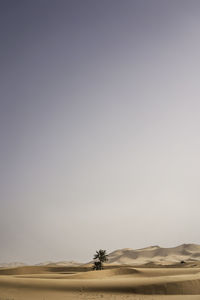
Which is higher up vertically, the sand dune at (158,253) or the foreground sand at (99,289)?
the sand dune at (158,253)

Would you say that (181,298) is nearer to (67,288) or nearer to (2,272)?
(67,288)

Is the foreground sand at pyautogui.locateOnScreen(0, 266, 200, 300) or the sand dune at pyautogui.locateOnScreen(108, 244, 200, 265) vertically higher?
the sand dune at pyautogui.locateOnScreen(108, 244, 200, 265)

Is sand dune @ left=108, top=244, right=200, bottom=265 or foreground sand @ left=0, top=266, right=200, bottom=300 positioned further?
sand dune @ left=108, top=244, right=200, bottom=265

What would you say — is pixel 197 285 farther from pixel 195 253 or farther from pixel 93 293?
pixel 195 253

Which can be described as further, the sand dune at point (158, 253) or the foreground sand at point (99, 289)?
the sand dune at point (158, 253)

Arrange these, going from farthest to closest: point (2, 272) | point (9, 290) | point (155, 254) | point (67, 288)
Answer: point (155, 254), point (2, 272), point (67, 288), point (9, 290)

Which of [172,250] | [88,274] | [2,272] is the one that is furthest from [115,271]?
[172,250]

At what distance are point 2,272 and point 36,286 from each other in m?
42.8

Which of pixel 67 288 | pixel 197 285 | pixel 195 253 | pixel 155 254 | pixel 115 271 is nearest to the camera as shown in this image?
pixel 67 288

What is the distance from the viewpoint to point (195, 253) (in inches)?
6294

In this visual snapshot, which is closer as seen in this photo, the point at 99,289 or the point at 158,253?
the point at 99,289

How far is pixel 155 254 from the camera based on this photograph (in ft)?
568

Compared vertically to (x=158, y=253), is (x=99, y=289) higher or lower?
lower

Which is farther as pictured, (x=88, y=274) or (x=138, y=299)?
(x=88, y=274)
